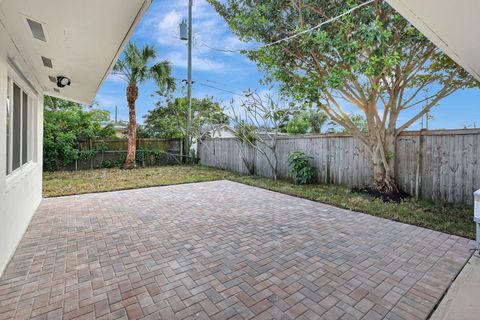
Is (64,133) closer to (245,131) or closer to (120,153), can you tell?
(120,153)

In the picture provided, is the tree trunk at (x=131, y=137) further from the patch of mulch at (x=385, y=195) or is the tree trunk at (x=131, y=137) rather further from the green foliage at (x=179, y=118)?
the patch of mulch at (x=385, y=195)

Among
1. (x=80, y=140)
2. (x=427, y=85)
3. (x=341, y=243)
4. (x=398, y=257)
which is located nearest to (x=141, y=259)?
(x=341, y=243)

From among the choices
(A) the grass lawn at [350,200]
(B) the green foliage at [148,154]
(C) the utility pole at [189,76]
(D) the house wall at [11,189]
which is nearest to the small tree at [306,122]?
(C) the utility pole at [189,76]

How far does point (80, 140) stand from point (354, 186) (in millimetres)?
11284

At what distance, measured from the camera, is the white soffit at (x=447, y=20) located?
1894 millimetres

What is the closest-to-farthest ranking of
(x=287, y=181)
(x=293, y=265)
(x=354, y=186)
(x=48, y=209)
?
1. (x=293, y=265)
2. (x=48, y=209)
3. (x=354, y=186)
4. (x=287, y=181)

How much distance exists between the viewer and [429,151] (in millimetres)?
5484

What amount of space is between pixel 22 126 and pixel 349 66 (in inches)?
242

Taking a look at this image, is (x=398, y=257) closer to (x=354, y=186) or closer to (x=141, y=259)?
(x=141, y=259)

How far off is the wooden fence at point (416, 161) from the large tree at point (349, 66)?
0.36 metres

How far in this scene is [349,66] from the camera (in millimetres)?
5340

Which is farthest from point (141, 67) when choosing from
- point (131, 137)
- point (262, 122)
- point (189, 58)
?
point (262, 122)

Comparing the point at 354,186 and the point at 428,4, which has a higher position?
the point at 428,4

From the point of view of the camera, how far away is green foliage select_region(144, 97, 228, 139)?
1370 cm
